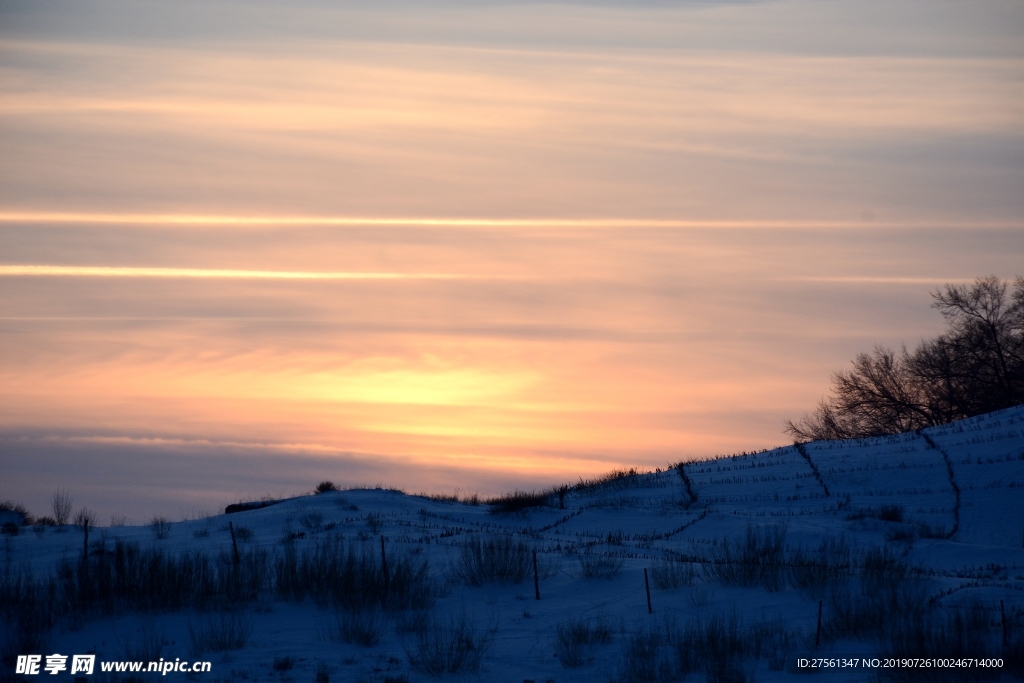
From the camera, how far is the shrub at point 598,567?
19578 millimetres

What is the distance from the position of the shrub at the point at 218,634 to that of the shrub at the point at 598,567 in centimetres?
681

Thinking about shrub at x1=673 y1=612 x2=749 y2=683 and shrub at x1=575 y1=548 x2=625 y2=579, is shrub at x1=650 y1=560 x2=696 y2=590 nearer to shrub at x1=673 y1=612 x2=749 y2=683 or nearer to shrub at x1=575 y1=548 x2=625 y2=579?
shrub at x1=575 y1=548 x2=625 y2=579

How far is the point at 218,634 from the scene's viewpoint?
16.2m

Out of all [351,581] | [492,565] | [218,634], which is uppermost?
[492,565]

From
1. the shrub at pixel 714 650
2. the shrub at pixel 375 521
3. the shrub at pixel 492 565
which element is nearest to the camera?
the shrub at pixel 714 650

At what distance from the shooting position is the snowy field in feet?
48.6

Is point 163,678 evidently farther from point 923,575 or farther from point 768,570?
point 923,575

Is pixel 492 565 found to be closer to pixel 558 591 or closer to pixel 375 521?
pixel 558 591

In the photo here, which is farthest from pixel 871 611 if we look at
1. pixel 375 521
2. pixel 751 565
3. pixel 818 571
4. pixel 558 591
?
pixel 375 521

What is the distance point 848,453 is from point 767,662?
67.7 ft

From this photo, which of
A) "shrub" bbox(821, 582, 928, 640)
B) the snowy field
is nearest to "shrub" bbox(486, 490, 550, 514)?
the snowy field

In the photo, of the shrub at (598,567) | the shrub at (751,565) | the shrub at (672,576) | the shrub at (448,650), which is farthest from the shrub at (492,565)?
the shrub at (751,565)

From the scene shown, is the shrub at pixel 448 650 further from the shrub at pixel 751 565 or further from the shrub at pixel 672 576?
the shrub at pixel 751 565

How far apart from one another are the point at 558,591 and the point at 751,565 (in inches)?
155
